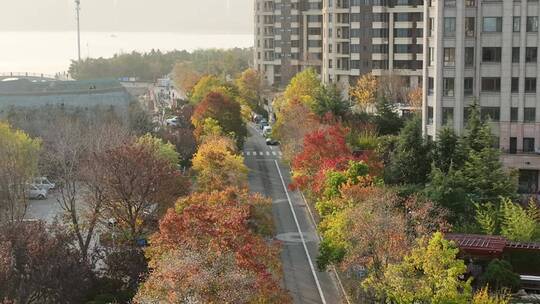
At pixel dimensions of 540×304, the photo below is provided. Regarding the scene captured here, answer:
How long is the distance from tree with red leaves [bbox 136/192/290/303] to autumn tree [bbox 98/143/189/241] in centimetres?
613

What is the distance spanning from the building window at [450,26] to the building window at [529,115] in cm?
481

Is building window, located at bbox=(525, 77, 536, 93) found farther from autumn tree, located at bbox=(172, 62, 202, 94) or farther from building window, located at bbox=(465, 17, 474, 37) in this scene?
autumn tree, located at bbox=(172, 62, 202, 94)

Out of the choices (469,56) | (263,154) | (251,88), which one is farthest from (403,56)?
(469,56)

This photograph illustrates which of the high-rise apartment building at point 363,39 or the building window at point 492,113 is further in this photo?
the high-rise apartment building at point 363,39

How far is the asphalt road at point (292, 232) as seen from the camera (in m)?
26.0

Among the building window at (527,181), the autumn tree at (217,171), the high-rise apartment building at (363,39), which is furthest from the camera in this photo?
the high-rise apartment building at (363,39)

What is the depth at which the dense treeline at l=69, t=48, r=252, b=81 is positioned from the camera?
10375cm

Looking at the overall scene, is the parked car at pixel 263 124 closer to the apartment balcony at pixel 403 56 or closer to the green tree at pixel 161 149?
the apartment balcony at pixel 403 56

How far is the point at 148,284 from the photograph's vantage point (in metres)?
18.1

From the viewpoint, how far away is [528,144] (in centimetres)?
3881

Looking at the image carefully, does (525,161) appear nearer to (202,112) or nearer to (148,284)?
(202,112)

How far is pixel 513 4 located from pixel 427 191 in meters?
12.7

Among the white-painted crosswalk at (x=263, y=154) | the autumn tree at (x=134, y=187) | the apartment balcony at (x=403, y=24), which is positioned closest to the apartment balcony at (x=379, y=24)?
the apartment balcony at (x=403, y=24)

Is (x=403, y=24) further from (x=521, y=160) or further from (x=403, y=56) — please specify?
(x=521, y=160)
